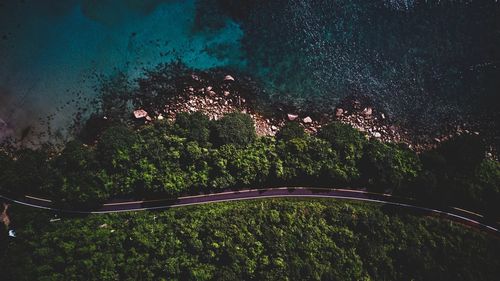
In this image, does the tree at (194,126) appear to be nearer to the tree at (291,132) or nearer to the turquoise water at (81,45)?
the turquoise water at (81,45)

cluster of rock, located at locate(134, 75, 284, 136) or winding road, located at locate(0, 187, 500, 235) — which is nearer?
winding road, located at locate(0, 187, 500, 235)

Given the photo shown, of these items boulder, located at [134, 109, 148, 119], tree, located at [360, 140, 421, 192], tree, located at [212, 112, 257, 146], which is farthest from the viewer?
boulder, located at [134, 109, 148, 119]

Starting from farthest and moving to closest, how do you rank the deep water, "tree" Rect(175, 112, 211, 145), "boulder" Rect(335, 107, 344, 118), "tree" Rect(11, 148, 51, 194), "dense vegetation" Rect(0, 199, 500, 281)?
"boulder" Rect(335, 107, 344, 118) → the deep water → "tree" Rect(175, 112, 211, 145) → "tree" Rect(11, 148, 51, 194) → "dense vegetation" Rect(0, 199, 500, 281)

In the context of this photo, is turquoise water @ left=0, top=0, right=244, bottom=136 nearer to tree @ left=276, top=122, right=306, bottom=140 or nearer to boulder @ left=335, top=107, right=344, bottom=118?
tree @ left=276, top=122, right=306, bottom=140

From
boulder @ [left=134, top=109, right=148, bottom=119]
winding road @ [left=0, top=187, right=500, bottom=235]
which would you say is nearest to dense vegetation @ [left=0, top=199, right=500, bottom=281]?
winding road @ [left=0, top=187, right=500, bottom=235]

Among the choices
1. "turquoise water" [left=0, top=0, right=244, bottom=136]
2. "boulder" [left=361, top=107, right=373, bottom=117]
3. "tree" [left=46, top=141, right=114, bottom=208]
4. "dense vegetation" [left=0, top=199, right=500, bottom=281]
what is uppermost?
"turquoise water" [left=0, top=0, right=244, bottom=136]

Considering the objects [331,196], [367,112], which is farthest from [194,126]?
[367,112]

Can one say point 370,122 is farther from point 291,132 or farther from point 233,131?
point 233,131
